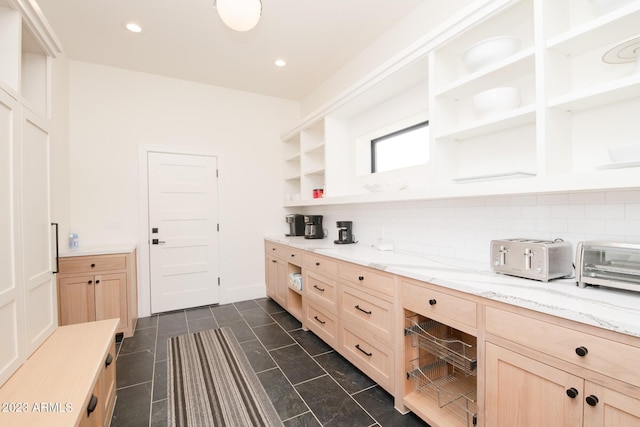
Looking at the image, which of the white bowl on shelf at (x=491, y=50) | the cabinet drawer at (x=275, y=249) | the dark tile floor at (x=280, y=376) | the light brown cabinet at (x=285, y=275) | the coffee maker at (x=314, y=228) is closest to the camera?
the white bowl on shelf at (x=491, y=50)

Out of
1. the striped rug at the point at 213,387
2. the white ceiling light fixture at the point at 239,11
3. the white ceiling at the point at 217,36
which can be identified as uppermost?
the white ceiling at the point at 217,36

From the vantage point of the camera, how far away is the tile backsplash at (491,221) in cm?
142

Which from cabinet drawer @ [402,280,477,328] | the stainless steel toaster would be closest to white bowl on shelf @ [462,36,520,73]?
the stainless steel toaster

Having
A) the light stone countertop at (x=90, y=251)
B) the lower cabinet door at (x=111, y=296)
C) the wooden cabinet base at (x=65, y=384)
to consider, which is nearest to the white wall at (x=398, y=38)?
the wooden cabinet base at (x=65, y=384)

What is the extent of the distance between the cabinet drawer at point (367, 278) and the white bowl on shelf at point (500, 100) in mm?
1180

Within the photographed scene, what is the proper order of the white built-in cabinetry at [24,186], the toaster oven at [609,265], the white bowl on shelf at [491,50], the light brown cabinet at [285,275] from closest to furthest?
the toaster oven at [609,265], the white built-in cabinetry at [24,186], the white bowl on shelf at [491,50], the light brown cabinet at [285,275]

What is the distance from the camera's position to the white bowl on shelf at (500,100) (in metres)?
1.62

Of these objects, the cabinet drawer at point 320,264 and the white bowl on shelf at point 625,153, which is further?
the cabinet drawer at point 320,264

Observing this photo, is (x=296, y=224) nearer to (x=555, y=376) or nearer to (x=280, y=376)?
(x=280, y=376)

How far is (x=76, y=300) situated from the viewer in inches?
111

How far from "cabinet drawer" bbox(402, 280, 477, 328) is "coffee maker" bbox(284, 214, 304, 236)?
2551 mm

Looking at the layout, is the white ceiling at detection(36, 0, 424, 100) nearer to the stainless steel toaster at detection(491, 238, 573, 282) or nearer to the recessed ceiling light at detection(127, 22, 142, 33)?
the recessed ceiling light at detection(127, 22, 142, 33)

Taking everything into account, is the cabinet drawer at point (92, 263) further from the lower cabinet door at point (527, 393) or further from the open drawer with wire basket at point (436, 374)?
the lower cabinet door at point (527, 393)

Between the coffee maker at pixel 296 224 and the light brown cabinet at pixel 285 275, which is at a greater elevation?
the coffee maker at pixel 296 224
